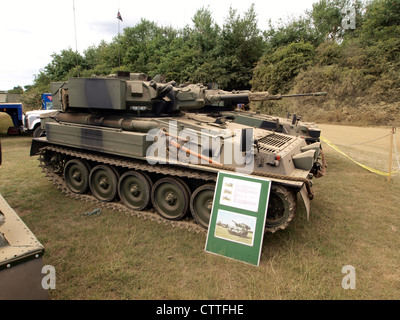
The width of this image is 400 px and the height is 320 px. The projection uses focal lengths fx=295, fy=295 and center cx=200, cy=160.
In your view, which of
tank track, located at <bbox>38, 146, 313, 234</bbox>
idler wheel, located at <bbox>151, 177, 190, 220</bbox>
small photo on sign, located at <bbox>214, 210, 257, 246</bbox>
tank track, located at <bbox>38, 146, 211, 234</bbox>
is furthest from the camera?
idler wheel, located at <bbox>151, 177, 190, 220</bbox>

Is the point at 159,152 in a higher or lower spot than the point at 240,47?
lower

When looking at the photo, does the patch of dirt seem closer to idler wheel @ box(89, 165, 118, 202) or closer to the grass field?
the grass field

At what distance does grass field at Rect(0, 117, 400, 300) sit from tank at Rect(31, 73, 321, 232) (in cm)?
51

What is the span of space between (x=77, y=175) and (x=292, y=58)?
22.0 metres

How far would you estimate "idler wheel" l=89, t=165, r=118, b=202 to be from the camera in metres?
6.74

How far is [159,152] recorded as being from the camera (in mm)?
5793

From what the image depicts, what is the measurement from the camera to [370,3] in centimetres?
2422

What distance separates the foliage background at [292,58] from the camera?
19.9m

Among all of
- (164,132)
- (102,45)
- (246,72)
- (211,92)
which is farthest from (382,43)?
(102,45)

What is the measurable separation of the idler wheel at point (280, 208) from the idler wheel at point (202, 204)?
113 centimetres

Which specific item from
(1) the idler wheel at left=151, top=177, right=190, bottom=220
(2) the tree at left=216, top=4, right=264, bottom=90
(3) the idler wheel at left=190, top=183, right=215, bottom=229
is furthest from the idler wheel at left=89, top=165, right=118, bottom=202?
(2) the tree at left=216, top=4, right=264, bottom=90

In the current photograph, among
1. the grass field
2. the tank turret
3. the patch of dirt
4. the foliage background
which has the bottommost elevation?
the grass field

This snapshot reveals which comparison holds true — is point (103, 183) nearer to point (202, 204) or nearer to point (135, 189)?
point (135, 189)

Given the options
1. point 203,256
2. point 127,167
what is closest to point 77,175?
point 127,167
